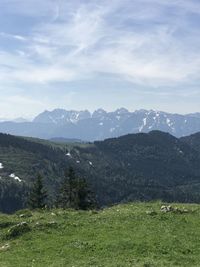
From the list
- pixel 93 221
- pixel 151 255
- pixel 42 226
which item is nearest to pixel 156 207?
pixel 93 221

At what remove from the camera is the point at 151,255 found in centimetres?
3033

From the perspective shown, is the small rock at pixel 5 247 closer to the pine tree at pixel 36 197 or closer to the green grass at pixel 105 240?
the green grass at pixel 105 240

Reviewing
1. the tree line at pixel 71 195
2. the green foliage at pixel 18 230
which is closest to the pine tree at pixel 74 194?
the tree line at pixel 71 195

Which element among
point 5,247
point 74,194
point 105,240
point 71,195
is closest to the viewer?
point 105,240

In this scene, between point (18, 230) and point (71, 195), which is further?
point (71, 195)

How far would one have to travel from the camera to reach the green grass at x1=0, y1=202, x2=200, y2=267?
29875mm

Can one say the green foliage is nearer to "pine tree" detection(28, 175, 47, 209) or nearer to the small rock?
the small rock

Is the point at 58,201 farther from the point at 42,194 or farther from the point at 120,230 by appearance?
the point at 120,230

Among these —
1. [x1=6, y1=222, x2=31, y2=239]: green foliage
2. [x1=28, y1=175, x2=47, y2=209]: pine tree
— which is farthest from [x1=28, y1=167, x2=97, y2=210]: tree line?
[x1=6, y1=222, x2=31, y2=239]: green foliage

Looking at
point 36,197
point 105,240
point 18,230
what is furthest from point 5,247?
point 36,197

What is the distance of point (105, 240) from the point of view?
34375 millimetres

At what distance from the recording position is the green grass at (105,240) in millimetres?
29875

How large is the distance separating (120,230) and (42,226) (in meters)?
7.01

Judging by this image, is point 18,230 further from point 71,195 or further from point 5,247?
point 71,195
